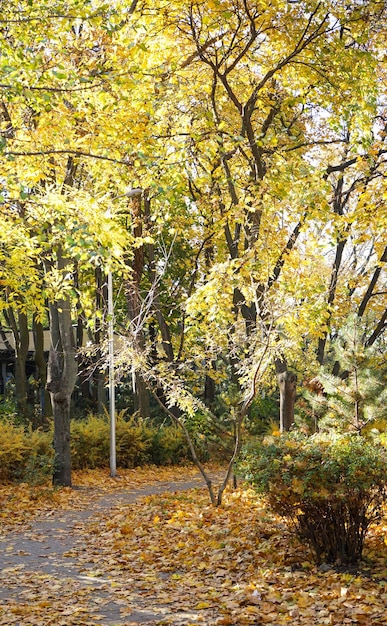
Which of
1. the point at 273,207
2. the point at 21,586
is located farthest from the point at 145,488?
the point at 21,586

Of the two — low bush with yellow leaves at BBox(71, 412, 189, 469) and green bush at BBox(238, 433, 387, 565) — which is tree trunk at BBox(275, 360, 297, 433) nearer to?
green bush at BBox(238, 433, 387, 565)

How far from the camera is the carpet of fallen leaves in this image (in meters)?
6.49

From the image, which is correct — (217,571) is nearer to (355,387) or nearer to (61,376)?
(355,387)

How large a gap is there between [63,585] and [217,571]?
1.62 metres

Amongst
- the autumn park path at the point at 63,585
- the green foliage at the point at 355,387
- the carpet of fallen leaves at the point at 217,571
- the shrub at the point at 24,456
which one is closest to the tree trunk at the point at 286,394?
the green foliage at the point at 355,387

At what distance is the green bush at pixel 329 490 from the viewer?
7535 mm

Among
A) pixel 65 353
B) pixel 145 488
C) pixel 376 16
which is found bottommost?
pixel 145 488

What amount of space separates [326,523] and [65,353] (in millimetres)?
9693

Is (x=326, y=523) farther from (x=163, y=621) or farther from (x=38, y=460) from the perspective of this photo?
(x=38, y=460)

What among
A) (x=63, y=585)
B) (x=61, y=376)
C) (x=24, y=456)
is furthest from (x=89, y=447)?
(x=63, y=585)

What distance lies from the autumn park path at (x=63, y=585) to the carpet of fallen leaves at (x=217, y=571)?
0.09 feet

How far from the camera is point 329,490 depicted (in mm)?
7586

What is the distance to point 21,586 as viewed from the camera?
26.0 ft

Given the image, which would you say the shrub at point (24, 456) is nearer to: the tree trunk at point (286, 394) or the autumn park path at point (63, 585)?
the autumn park path at point (63, 585)
